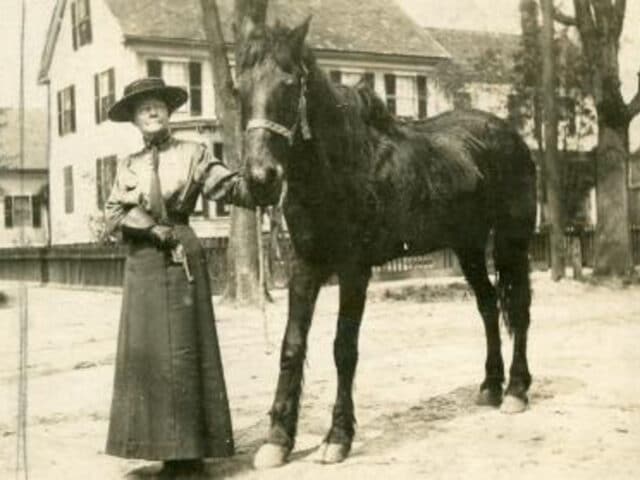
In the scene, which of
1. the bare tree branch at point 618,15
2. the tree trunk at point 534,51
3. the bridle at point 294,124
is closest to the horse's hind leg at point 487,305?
the bridle at point 294,124

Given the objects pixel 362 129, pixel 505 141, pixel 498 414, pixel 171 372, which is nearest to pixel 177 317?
pixel 171 372

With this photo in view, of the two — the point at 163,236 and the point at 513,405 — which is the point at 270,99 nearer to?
the point at 163,236

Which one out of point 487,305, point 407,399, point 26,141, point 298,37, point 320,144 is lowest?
point 407,399

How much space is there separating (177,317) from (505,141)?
3661mm

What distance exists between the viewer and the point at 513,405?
731 centimetres

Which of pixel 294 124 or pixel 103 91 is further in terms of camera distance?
pixel 103 91

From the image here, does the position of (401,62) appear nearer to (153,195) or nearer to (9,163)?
(9,163)

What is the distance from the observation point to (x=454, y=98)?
37.0 meters

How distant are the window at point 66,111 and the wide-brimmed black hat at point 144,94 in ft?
94.4

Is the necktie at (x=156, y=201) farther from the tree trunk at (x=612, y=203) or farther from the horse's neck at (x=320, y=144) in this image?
the tree trunk at (x=612, y=203)

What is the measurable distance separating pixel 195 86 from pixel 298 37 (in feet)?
88.6

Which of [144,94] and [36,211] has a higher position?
[36,211]

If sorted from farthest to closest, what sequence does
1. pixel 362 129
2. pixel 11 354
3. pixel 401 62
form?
pixel 401 62, pixel 11 354, pixel 362 129

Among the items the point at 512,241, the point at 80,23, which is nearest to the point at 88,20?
the point at 80,23
